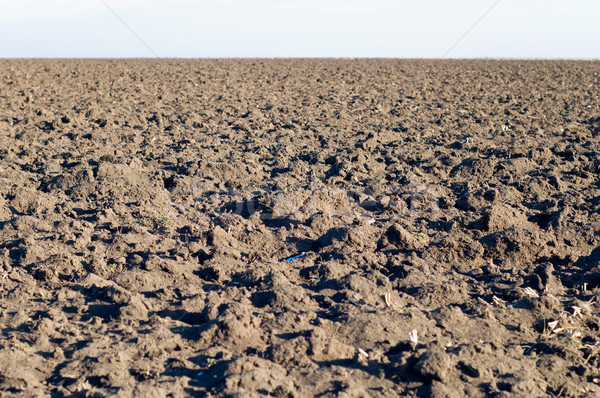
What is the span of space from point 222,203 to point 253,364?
11.3ft

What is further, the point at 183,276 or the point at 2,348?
the point at 183,276

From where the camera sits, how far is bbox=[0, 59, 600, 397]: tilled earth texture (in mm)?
3271

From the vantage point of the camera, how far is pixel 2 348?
3480 millimetres

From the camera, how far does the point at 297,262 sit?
492 cm

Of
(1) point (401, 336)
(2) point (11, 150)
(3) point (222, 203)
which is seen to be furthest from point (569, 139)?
(2) point (11, 150)

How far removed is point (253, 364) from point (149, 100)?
12558 mm

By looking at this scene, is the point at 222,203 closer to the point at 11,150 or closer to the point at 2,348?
the point at 2,348

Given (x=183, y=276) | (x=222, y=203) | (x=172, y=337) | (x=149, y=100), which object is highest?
(x=149, y=100)

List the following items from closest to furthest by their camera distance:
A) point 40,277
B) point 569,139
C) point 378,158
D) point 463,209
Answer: point 40,277, point 463,209, point 378,158, point 569,139

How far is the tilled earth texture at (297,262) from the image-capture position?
10.7ft

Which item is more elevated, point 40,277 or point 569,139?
point 569,139

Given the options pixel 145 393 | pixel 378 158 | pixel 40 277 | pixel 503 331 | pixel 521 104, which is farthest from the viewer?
pixel 521 104

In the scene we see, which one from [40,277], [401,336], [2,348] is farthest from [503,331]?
[40,277]

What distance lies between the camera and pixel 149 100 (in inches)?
577
